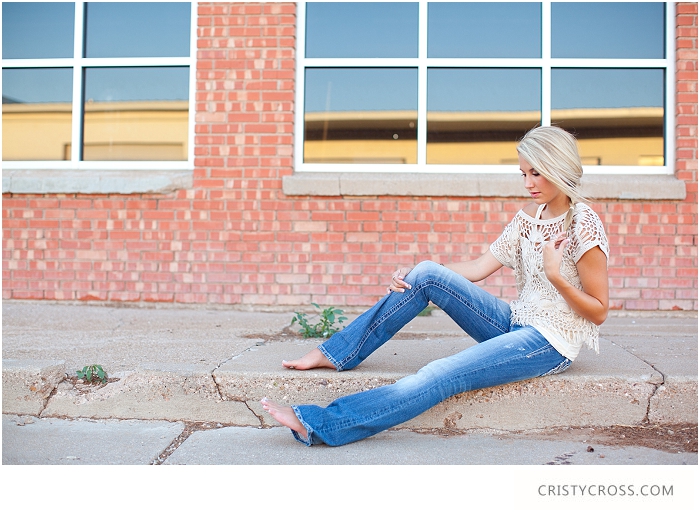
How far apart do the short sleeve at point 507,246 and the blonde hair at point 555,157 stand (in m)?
0.37

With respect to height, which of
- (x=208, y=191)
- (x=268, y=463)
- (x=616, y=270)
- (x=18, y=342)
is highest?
(x=208, y=191)

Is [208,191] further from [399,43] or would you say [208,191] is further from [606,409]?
[606,409]

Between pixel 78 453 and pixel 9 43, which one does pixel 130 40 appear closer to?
pixel 9 43

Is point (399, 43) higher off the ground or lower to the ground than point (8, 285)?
higher

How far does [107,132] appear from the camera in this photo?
544 centimetres

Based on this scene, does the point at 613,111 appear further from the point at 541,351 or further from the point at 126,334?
the point at 126,334

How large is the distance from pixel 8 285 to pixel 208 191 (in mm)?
1825

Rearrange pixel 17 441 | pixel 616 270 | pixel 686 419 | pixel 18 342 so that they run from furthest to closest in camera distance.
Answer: pixel 616 270
pixel 18 342
pixel 686 419
pixel 17 441

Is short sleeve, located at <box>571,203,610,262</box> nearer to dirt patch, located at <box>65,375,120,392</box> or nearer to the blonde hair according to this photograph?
the blonde hair

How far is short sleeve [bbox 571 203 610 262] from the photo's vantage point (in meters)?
2.52

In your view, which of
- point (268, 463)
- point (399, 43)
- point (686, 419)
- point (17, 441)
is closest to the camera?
point (268, 463)

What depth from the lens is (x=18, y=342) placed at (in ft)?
12.2

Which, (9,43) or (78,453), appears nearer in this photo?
(78,453)

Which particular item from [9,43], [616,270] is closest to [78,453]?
[616,270]
